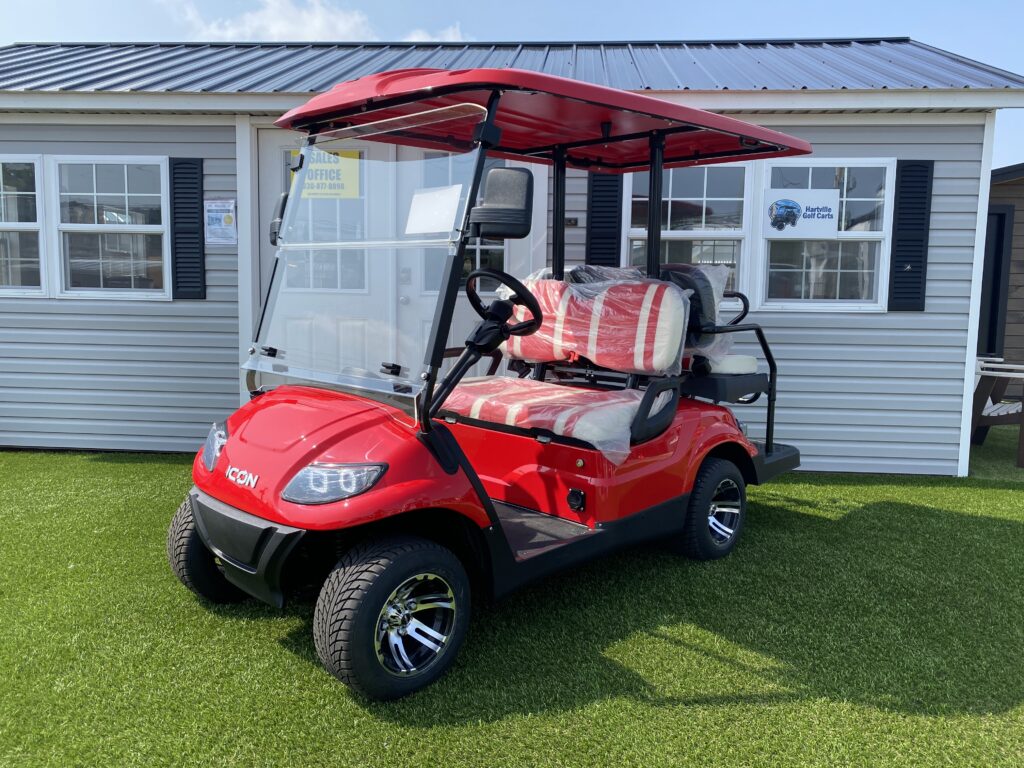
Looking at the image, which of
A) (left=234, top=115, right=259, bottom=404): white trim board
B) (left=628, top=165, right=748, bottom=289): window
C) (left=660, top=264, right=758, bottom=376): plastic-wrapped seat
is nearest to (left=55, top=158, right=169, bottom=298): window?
(left=234, top=115, right=259, bottom=404): white trim board

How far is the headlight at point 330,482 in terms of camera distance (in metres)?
2.26

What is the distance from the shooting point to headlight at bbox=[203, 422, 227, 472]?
8.62 ft

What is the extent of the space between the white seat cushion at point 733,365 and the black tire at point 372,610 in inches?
76.4

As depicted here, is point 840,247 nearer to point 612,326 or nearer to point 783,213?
point 783,213

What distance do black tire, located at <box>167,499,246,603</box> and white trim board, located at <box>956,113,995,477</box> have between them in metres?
4.95

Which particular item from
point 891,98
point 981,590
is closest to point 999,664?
point 981,590

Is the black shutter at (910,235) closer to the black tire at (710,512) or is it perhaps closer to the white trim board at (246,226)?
the black tire at (710,512)

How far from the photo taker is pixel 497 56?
646 cm

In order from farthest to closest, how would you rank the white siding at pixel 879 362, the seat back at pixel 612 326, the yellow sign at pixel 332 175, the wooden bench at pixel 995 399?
the wooden bench at pixel 995 399 < the white siding at pixel 879 362 < the seat back at pixel 612 326 < the yellow sign at pixel 332 175

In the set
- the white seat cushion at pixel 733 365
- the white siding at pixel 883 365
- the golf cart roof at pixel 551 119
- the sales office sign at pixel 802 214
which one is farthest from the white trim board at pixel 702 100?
the white seat cushion at pixel 733 365

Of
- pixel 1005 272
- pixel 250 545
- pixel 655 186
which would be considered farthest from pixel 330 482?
pixel 1005 272

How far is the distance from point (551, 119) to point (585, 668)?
2321mm

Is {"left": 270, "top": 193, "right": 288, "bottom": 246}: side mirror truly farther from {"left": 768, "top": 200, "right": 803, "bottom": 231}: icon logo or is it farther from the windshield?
{"left": 768, "top": 200, "right": 803, "bottom": 231}: icon logo

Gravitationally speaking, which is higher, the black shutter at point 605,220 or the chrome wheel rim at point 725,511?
the black shutter at point 605,220
